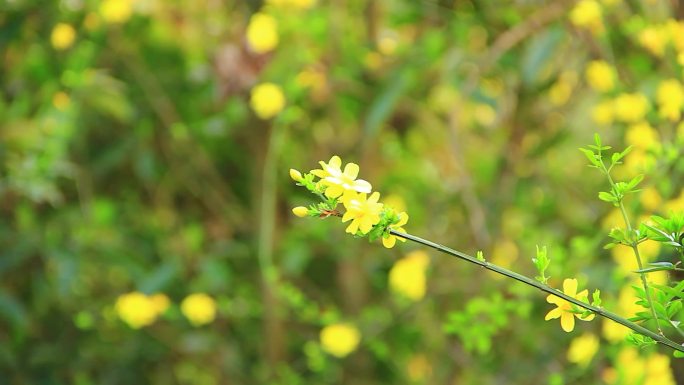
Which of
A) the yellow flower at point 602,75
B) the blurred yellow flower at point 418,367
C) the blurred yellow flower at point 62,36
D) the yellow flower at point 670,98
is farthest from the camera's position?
the blurred yellow flower at point 418,367

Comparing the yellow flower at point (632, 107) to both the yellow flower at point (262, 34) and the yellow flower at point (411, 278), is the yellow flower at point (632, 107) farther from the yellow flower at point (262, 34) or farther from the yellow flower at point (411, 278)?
the yellow flower at point (262, 34)

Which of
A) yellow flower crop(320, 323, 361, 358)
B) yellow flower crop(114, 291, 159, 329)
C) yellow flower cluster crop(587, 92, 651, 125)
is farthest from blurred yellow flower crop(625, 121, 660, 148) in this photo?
yellow flower crop(114, 291, 159, 329)

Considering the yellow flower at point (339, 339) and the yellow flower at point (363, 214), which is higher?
the yellow flower at point (363, 214)

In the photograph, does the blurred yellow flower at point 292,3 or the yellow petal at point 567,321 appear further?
the blurred yellow flower at point 292,3

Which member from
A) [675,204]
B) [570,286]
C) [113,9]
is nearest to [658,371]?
[675,204]

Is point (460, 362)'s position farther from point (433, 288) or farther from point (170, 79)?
point (170, 79)

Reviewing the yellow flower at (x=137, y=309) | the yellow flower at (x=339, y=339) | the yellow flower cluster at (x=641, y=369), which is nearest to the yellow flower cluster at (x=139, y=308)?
the yellow flower at (x=137, y=309)
